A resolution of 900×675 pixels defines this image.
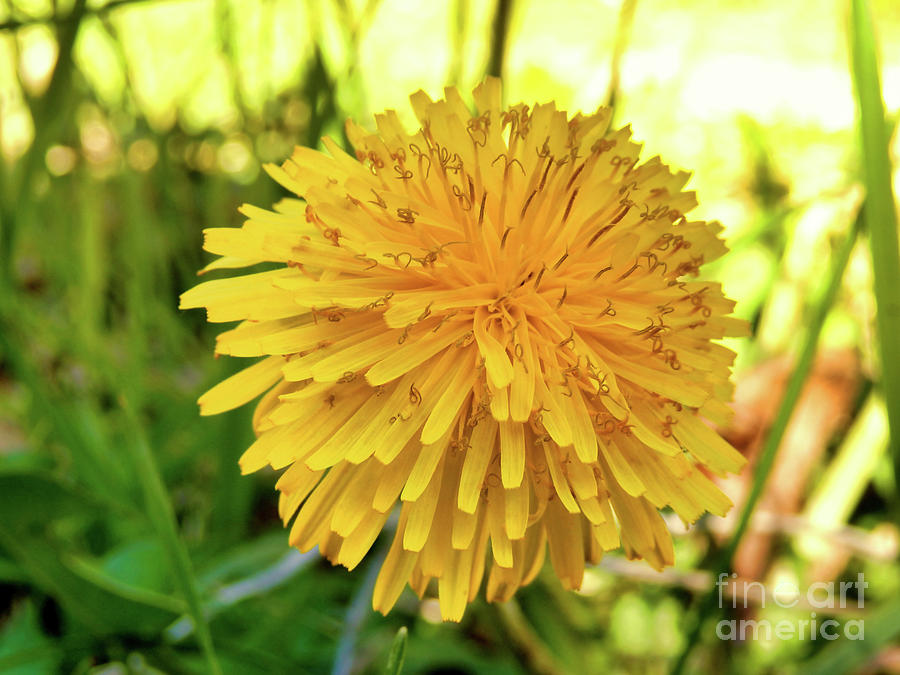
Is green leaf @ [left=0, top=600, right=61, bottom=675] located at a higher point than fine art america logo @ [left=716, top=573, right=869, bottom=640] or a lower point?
higher

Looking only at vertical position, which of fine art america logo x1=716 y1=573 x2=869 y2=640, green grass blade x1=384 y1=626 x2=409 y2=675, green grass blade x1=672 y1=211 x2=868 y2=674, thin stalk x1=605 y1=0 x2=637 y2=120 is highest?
thin stalk x1=605 y1=0 x2=637 y2=120

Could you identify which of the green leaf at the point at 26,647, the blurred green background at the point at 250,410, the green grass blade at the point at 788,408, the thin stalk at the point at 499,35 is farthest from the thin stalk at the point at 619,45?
the green leaf at the point at 26,647

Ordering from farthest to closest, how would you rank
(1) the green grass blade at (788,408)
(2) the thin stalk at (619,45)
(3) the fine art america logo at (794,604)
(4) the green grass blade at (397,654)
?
(3) the fine art america logo at (794,604), (2) the thin stalk at (619,45), (1) the green grass blade at (788,408), (4) the green grass blade at (397,654)

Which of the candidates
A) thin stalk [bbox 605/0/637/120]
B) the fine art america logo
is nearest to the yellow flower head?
thin stalk [bbox 605/0/637/120]

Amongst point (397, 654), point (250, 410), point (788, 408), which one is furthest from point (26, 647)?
point (788, 408)

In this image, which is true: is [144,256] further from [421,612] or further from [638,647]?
[638,647]

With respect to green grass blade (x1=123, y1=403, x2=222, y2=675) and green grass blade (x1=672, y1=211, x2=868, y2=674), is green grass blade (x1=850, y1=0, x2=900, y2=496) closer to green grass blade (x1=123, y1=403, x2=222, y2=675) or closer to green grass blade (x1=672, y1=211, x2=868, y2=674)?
green grass blade (x1=672, y1=211, x2=868, y2=674)

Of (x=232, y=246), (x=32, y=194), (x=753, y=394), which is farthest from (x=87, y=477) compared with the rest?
(x=753, y=394)

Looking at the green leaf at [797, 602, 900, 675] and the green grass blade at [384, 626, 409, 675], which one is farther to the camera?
the green leaf at [797, 602, 900, 675]

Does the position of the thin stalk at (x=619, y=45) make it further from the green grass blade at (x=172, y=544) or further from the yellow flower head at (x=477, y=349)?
the green grass blade at (x=172, y=544)
